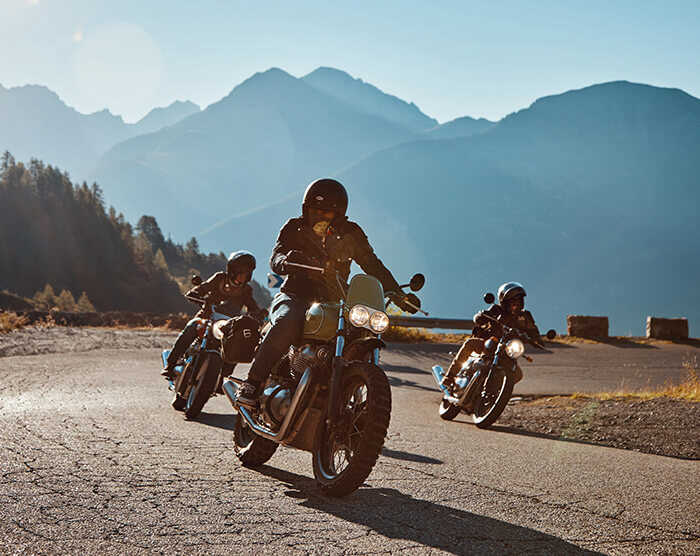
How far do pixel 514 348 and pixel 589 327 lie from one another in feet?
55.2

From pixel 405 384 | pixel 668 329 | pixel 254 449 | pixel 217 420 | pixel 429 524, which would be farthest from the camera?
pixel 668 329

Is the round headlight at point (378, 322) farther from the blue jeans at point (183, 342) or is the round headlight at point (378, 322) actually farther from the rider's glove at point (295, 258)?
the blue jeans at point (183, 342)

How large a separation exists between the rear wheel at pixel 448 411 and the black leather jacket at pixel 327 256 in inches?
163

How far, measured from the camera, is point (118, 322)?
2961 cm

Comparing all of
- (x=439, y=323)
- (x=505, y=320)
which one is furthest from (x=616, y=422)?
(x=439, y=323)

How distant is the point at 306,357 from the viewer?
4844 mm

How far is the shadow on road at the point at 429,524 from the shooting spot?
3.63 m

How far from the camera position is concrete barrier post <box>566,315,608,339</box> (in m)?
24.0

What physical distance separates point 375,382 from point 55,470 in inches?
94.5

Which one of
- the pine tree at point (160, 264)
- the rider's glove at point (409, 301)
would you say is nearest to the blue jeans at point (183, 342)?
the rider's glove at point (409, 301)

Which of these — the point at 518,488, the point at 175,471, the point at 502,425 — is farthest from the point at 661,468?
the point at 175,471

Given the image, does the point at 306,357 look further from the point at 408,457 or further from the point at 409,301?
the point at 408,457

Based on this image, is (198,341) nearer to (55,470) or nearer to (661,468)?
(55,470)

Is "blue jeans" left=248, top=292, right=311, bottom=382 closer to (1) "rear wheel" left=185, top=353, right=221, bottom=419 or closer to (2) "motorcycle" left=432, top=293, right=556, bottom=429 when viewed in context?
(1) "rear wheel" left=185, top=353, right=221, bottom=419
